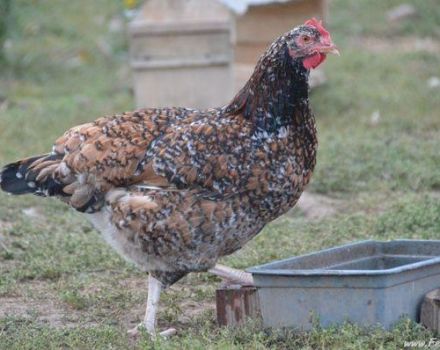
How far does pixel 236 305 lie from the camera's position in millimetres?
4965

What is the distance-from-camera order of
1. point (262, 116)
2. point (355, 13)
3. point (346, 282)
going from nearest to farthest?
point (346, 282) < point (262, 116) < point (355, 13)

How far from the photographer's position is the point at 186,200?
486cm

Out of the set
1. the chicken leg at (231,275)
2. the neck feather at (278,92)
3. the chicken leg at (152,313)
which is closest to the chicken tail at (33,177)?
the chicken leg at (152,313)

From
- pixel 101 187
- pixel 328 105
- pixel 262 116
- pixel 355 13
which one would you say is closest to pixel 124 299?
pixel 101 187

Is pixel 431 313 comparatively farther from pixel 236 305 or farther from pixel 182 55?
pixel 182 55

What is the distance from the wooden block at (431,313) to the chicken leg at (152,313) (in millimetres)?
1161

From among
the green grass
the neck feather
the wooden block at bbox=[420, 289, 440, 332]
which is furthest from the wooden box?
the wooden block at bbox=[420, 289, 440, 332]

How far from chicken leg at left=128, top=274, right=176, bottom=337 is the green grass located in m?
0.07

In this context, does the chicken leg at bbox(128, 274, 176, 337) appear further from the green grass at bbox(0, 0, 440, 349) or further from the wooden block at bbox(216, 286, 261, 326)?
the wooden block at bbox(216, 286, 261, 326)

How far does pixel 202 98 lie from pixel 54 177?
4844 millimetres

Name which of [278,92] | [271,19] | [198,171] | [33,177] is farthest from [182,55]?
[198,171]

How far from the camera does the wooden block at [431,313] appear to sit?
15.4 feet

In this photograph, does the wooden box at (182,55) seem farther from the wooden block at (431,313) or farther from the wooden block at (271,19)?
the wooden block at (431,313)

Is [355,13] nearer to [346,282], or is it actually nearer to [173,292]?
[173,292]
